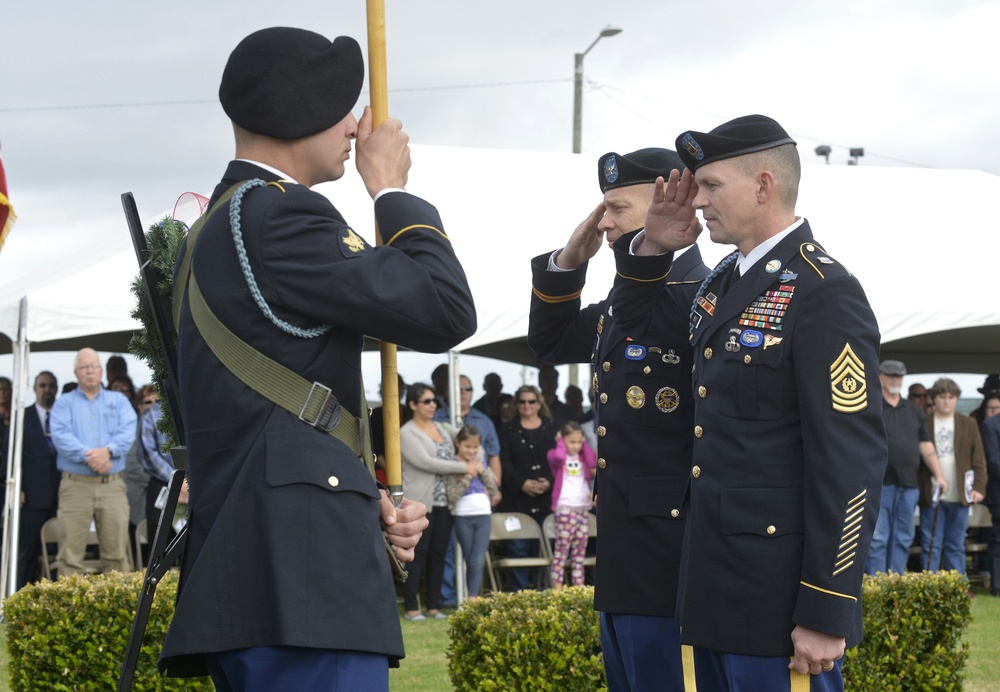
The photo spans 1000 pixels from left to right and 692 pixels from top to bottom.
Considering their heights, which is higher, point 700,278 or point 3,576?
point 700,278

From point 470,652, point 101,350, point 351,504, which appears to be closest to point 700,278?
point 351,504

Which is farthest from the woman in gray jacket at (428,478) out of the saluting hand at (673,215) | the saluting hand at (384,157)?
the saluting hand at (384,157)

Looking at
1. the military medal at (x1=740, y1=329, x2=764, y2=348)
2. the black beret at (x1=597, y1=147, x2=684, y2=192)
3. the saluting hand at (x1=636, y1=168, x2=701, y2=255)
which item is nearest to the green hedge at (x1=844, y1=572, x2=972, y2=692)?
the black beret at (x1=597, y1=147, x2=684, y2=192)

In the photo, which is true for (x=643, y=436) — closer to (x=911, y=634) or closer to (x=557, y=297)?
(x=557, y=297)

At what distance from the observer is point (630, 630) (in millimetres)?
3635

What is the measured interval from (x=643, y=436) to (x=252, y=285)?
5.32ft

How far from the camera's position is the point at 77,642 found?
19.1 feet

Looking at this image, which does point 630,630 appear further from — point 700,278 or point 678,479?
point 700,278

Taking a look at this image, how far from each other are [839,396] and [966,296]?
31.9 ft

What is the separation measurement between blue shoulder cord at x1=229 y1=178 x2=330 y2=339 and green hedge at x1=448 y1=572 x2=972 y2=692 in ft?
9.88

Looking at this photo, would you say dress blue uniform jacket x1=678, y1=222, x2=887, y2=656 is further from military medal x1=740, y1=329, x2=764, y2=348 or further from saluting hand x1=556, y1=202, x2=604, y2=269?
saluting hand x1=556, y1=202, x2=604, y2=269

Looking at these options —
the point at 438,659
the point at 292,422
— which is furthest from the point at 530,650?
the point at 438,659

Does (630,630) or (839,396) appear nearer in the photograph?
(839,396)

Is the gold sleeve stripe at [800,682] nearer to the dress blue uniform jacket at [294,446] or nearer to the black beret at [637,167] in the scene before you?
the dress blue uniform jacket at [294,446]
